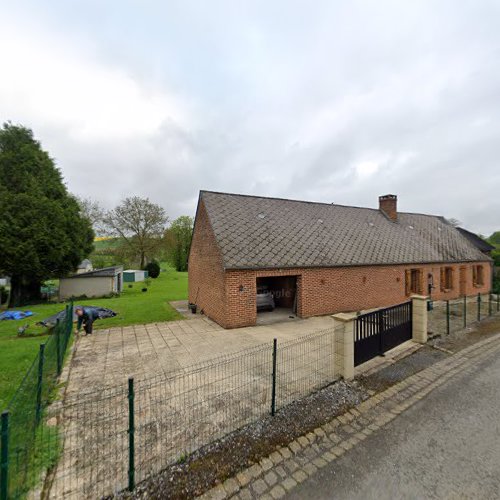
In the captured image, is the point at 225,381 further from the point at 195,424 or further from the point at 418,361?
the point at 418,361

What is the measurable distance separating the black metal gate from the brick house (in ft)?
15.2

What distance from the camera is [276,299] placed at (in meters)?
15.6

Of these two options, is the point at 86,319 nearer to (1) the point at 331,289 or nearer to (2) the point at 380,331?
(2) the point at 380,331

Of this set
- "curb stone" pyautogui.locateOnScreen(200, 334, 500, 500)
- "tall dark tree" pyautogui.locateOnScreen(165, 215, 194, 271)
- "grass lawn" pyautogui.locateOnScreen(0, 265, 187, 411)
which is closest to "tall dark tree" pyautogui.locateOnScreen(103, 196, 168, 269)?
"tall dark tree" pyautogui.locateOnScreen(165, 215, 194, 271)

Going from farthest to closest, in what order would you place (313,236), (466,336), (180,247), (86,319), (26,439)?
(180,247)
(313,236)
(86,319)
(466,336)
(26,439)

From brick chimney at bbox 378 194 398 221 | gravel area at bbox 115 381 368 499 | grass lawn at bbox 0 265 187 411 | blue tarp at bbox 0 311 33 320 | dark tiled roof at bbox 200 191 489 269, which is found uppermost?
brick chimney at bbox 378 194 398 221

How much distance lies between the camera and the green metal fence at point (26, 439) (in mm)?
2604

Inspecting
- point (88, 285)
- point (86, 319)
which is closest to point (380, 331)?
point (86, 319)

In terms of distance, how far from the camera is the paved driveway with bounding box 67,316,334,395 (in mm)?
6535

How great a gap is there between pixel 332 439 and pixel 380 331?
4.14 meters

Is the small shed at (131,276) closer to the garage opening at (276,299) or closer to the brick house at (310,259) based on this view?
the brick house at (310,259)

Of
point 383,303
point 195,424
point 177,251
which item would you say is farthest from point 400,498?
point 177,251

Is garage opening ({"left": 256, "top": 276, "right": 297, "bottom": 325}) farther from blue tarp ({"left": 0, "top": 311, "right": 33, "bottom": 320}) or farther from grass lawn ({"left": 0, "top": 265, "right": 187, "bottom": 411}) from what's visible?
blue tarp ({"left": 0, "top": 311, "right": 33, "bottom": 320})

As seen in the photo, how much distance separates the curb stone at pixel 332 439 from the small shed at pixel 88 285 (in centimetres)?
2118
